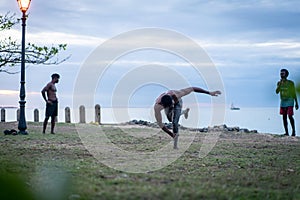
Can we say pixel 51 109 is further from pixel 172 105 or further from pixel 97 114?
pixel 97 114

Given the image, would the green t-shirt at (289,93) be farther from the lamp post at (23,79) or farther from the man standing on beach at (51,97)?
the man standing on beach at (51,97)

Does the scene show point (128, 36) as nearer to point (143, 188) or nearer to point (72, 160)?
point (72, 160)

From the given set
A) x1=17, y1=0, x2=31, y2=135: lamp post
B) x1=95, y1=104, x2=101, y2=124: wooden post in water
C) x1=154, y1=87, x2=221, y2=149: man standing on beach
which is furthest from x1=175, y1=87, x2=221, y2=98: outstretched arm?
x1=95, y1=104, x2=101, y2=124: wooden post in water

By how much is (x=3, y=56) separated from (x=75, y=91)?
1107 cm

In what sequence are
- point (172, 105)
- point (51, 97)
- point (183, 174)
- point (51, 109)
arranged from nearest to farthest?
point (183, 174) → point (172, 105) → point (51, 109) → point (51, 97)

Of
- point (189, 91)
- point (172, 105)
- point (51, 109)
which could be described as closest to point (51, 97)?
point (51, 109)

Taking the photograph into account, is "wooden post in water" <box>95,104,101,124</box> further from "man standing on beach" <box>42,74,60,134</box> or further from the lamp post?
the lamp post

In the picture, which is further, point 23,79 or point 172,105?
point 23,79

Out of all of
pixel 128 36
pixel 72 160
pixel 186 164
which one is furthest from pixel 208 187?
pixel 128 36

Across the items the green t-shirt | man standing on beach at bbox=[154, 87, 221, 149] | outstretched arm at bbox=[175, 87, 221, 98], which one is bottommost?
the green t-shirt

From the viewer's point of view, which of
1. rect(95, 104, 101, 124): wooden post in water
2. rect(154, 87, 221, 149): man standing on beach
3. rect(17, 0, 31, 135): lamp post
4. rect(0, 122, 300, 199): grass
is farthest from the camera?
rect(95, 104, 101, 124): wooden post in water

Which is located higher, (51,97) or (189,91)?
(51,97)

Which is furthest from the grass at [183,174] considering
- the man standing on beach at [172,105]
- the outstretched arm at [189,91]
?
the outstretched arm at [189,91]

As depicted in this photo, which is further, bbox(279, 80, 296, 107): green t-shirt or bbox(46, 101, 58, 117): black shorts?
bbox(46, 101, 58, 117): black shorts
